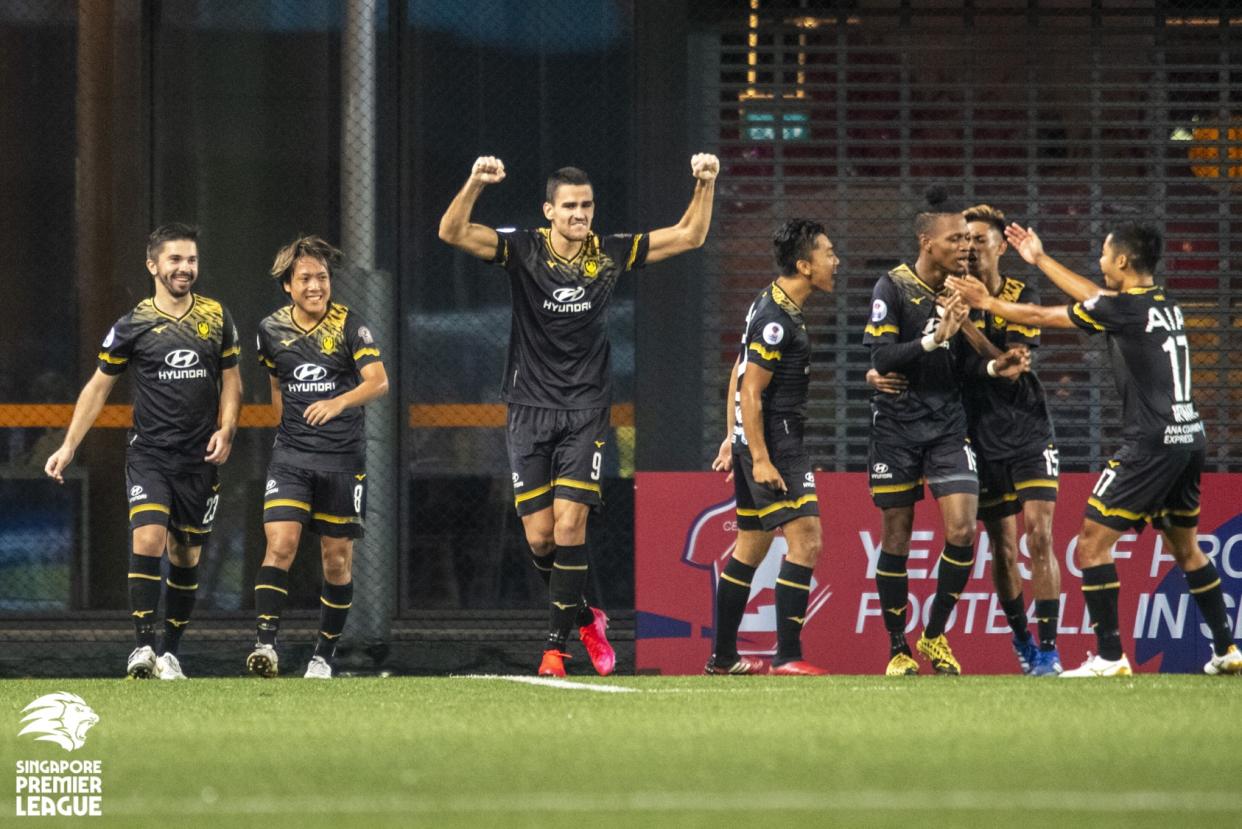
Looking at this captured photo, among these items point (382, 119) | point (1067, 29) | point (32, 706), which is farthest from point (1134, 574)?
point (32, 706)

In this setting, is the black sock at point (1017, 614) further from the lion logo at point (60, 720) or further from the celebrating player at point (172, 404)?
the lion logo at point (60, 720)

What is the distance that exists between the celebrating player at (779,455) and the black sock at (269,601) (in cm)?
212

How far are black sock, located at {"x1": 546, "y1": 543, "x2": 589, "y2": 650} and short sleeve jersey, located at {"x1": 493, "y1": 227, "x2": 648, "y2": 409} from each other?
70cm

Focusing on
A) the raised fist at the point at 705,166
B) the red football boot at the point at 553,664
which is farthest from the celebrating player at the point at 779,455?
the red football boot at the point at 553,664

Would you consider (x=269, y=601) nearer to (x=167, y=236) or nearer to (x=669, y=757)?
(x=167, y=236)

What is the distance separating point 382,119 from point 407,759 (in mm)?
7314

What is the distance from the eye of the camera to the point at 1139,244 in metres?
8.71

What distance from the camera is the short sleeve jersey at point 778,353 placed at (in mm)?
9211

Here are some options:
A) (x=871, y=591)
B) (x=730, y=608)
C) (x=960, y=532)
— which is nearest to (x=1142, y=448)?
(x=960, y=532)

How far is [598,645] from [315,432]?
5.69 feet

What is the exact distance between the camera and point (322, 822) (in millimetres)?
4480

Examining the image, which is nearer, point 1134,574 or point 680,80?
point 1134,574

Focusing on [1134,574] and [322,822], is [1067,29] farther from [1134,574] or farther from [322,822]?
[322,822]

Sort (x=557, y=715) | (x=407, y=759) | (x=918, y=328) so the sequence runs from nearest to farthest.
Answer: (x=407, y=759) → (x=557, y=715) → (x=918, y=328)
